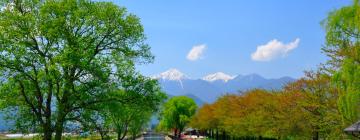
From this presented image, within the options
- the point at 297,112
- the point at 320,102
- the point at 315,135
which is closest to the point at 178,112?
the point at 315,135

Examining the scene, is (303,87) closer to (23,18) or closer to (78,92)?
(78,92)

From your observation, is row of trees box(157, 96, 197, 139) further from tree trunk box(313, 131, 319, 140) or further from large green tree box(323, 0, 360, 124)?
large green tree box(323, 0, 360, 124)

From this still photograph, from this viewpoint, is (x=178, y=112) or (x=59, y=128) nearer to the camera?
(x=59, y=128)

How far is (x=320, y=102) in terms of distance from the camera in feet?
123

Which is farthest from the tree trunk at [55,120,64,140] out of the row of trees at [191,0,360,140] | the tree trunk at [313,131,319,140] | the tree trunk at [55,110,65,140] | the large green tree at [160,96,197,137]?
the large green tree at [160,96,197,137]

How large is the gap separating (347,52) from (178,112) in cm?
10625

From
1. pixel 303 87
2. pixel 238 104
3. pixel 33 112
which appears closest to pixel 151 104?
pixel 33 112

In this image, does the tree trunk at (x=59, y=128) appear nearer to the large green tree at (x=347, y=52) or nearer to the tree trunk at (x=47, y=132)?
the tree trunk at (x=47, y=132)

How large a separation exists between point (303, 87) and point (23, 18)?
26035 millimetres

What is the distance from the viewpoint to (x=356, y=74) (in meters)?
24.2

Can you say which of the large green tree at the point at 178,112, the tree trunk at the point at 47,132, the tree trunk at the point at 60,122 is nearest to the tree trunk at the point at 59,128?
the tree trunk at the point at 60,122


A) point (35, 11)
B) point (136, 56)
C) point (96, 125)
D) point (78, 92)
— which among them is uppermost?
point (35, 11)

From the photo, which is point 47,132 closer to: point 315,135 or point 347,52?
point 347,52

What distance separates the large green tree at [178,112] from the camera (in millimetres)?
128475
